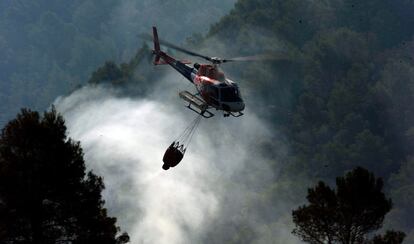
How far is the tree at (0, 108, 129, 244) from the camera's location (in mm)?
35312

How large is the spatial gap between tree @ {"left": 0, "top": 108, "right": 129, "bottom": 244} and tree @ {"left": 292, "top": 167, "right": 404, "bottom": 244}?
10.5m

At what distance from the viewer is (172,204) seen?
16150 centimetres

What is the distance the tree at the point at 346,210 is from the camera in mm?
38844

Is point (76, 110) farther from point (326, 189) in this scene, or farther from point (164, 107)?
point (326, 189)

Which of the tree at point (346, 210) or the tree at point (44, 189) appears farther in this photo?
the tree at point (346, 210)

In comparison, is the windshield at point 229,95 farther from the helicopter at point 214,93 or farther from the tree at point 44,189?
the tree at point 44,189

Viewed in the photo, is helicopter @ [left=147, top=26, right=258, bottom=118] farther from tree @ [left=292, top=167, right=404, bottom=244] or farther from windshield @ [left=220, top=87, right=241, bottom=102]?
tree @ [left=292, top=167, right=404, bottom=244]

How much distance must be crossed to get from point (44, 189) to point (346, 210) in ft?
Result: 50.7

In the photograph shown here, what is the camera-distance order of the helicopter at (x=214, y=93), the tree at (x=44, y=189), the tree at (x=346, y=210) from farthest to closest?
the helicopter at (x=214, y=93) → the tree at (x=346, y=210) → the tree at (x=44, y=189)

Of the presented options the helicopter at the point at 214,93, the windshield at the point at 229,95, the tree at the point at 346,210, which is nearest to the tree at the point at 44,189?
the tree at the point at 346,210

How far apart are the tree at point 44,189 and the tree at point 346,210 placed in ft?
34.4

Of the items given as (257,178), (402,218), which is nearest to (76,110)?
(257,178)

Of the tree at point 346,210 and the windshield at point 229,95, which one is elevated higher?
the windshield at point 229,95

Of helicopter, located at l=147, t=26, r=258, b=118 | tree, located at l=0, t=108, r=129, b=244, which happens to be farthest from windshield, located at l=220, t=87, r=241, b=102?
tree, located at l=0, t=108, r=129, b=244
